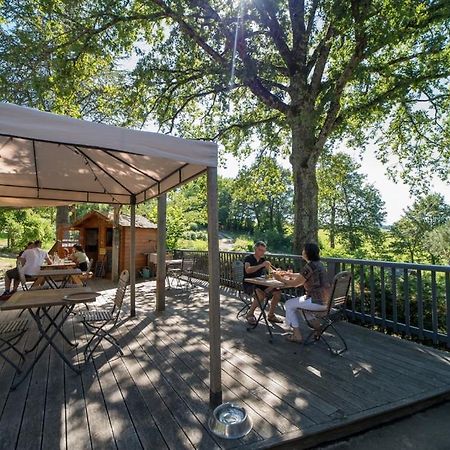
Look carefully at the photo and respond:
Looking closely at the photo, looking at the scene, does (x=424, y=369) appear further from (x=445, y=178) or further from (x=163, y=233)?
(x=445, y=178)

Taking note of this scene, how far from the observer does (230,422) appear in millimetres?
2184

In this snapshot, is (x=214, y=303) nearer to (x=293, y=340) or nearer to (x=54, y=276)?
(x=293, y=340)

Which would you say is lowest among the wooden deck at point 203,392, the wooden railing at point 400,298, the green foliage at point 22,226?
the wooden deck at point 203,392

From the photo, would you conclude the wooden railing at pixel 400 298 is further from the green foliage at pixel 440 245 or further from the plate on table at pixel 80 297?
the green foliage at pixel 440 245

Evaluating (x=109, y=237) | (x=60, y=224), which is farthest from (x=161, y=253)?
(x=60, y=224)

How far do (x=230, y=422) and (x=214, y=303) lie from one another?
842mm

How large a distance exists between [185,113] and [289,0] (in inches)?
206

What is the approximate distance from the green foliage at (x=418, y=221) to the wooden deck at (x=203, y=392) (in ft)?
59.5

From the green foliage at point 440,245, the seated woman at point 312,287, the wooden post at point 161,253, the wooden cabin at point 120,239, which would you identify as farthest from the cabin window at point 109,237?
the green foliage at point 440,245

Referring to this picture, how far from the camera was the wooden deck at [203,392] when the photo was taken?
7.03 feet

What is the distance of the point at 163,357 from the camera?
3537 mm

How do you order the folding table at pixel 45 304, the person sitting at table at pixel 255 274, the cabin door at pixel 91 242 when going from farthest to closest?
the cabin door at pixel 91 242 → the person sitting at table at pixel 255 274 → the folding table at pixel 45 304

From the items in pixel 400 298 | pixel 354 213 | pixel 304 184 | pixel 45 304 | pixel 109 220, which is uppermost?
pixel 354 213

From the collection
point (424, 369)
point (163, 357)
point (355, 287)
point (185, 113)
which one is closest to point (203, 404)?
point (163, 357)
